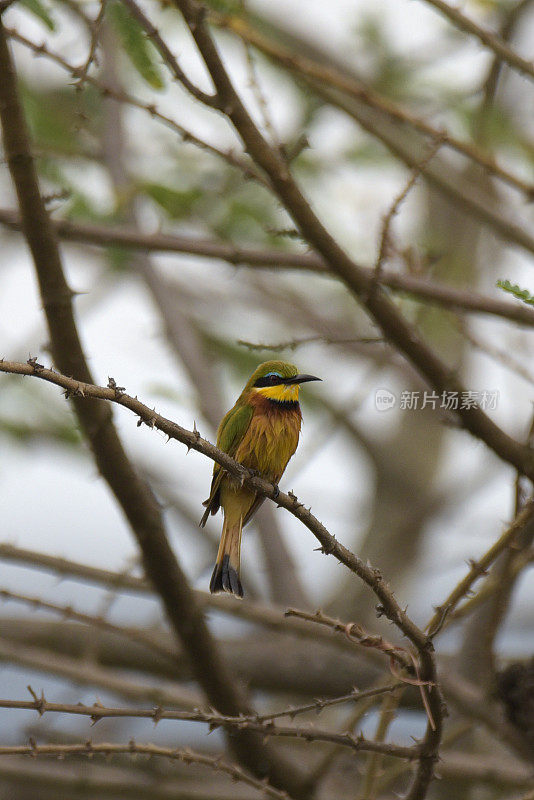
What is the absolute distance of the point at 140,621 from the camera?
5.68 meters

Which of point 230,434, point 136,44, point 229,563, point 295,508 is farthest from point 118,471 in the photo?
point 136,44

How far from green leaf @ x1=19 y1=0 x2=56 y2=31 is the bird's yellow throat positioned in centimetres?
130

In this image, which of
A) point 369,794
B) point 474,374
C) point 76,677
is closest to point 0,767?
point 76,677

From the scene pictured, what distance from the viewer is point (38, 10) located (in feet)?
9.43

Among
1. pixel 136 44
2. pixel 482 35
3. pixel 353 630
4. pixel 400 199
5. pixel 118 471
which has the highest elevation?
pixel 482 35

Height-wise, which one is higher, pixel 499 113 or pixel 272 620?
pixel 499 113

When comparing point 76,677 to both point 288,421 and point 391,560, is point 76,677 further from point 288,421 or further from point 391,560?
point 391,560

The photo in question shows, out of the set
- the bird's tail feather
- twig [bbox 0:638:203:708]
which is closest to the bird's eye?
the bird's tail feather

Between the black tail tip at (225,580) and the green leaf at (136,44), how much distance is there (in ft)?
5.17

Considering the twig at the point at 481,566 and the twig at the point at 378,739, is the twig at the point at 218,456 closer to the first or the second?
the twig at the point at 481,566

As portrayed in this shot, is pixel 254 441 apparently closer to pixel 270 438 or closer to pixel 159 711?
pixel 270 438

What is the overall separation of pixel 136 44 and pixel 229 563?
1.65 meters

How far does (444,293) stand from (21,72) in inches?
167

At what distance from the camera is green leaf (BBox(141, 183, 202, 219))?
400cm
